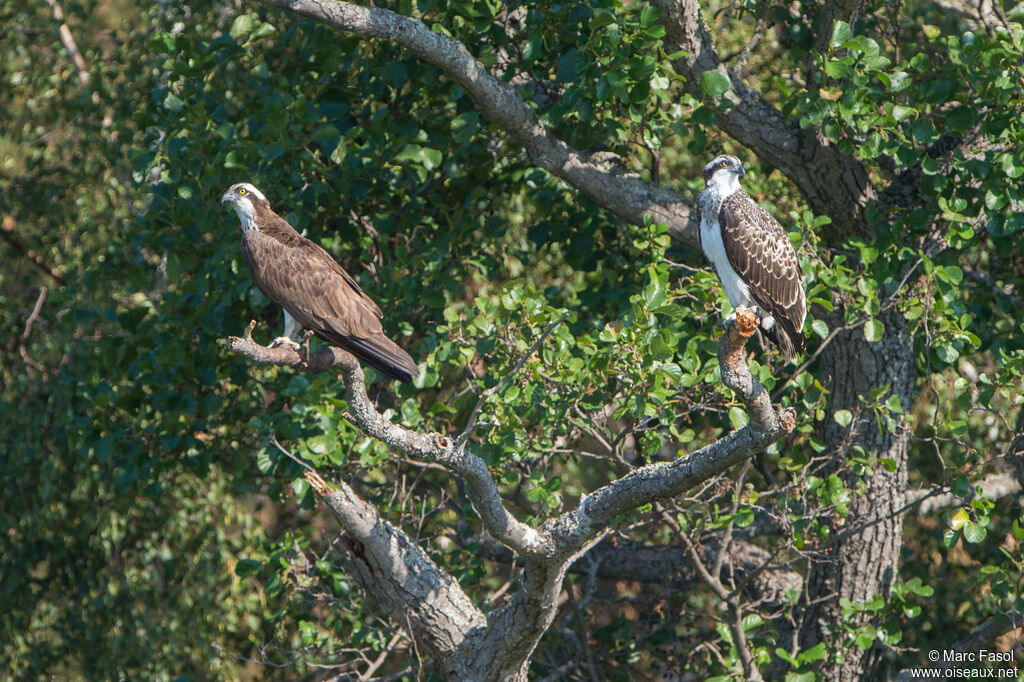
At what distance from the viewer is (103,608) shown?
805cm

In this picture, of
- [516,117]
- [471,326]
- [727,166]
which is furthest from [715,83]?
[471,326]

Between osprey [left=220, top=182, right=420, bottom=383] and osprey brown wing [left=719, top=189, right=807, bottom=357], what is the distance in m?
1.76

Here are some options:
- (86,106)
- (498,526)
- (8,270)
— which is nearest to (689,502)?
(498,526)

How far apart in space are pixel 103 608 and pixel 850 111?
6.29m

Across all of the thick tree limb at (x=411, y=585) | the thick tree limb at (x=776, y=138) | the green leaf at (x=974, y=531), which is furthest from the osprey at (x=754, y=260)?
the thick tree limb at (x=411, y=585)

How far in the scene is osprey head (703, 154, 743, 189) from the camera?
5.77m

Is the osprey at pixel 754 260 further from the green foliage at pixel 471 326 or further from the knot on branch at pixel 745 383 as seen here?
the knot on branch at pixel 745 383

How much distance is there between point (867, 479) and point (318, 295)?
11.0 ft

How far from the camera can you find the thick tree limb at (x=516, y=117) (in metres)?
5.40

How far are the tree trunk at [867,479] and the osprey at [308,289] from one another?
9.05 feet

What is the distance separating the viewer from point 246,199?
5797mm

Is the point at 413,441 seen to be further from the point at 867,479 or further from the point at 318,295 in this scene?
the point at 867,479

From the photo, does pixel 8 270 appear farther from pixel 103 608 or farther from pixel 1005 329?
pixel 1005 329

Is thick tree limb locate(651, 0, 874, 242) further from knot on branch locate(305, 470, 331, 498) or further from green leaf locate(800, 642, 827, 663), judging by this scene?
knot on branch locate(305, 470, 331, 498)
